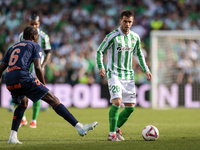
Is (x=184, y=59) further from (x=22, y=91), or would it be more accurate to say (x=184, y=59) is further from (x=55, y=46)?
(x=22, y=91)

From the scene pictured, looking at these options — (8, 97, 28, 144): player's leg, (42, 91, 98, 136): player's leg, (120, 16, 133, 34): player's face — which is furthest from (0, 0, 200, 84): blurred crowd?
(42, 91, 98, 136): player's leg

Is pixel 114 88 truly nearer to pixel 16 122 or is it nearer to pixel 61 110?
pixel 61 110

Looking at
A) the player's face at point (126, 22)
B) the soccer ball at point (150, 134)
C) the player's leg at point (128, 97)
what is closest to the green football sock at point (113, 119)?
the player's leg at point (128, 97)

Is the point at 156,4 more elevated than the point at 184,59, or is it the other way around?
the point at 156,4

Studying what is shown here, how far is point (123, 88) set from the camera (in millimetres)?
5820

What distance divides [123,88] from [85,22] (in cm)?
1246

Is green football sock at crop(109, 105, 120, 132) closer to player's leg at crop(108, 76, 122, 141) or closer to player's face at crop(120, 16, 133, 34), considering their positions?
player's leg at crop(108, 76, 122, 141)

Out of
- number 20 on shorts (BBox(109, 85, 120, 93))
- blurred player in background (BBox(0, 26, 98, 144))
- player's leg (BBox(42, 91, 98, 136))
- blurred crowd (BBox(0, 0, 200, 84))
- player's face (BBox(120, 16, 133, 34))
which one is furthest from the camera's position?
blurred crowd (BBox(0, 0, 200, 84))

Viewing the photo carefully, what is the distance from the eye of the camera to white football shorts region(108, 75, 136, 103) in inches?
223

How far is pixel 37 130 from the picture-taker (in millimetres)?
6957

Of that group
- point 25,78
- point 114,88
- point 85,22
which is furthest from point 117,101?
point 85,22

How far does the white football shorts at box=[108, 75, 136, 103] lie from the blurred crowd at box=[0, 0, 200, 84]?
8.52 metres

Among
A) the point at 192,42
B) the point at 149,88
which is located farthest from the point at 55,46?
the point at 192,42

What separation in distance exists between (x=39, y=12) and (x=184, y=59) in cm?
768
